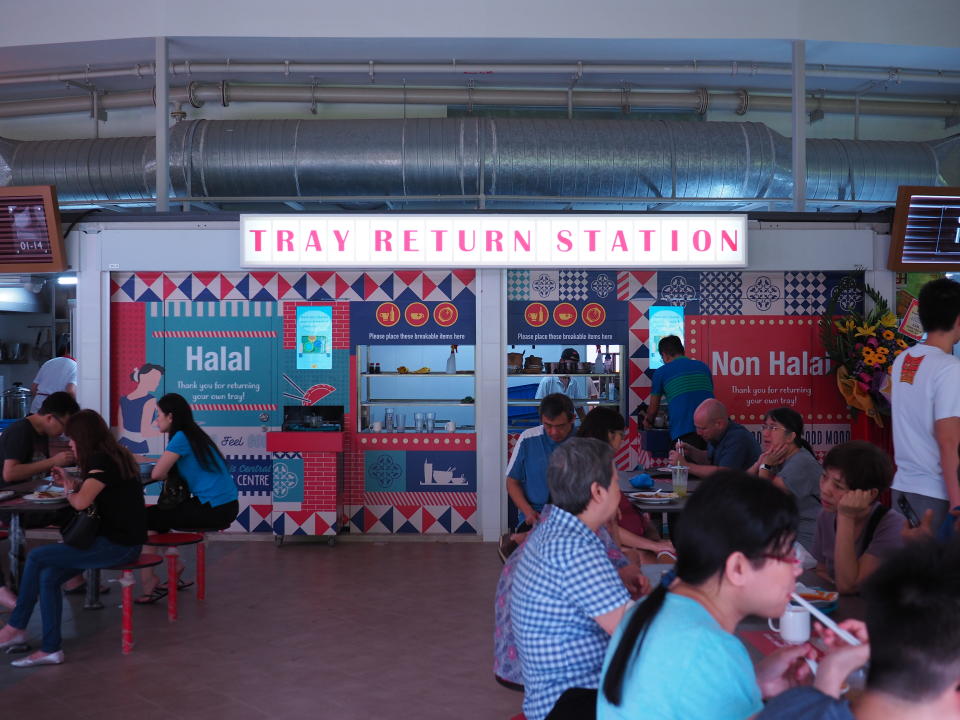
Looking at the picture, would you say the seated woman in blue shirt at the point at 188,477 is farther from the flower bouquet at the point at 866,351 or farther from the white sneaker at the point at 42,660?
the flower bouquet at the point at 866,351

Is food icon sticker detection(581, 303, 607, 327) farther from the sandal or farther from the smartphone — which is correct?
the smartphone

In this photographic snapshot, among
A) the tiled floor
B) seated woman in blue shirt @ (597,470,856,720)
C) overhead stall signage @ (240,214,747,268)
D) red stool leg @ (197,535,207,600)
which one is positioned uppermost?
overhead stall signage @ (240,214,747,268)

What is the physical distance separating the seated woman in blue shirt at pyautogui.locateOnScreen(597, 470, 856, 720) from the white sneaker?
3.97 metres

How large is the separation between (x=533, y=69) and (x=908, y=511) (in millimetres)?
6096

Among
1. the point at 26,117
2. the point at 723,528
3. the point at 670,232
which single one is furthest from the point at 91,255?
the point at 723,528

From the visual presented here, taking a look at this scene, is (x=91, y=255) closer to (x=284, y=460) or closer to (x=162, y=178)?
(x=162, y=178)

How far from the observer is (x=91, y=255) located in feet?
26.0

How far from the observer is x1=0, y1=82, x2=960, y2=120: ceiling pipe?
30.6 feet

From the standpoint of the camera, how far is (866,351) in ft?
25.1

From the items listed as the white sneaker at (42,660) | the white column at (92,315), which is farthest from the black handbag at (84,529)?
the white column at (92,315)

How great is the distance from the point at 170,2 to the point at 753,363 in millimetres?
Answer: 5936

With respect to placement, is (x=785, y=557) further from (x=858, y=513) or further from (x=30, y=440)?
(x=30, y=440)

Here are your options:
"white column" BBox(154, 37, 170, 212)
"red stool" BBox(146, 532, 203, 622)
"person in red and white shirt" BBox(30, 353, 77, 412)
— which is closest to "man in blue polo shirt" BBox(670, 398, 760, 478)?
"red stool" BBox(146, 532, 203, 622)

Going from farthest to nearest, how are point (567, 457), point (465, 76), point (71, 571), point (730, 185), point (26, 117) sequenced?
1. point (26, 117)
2. point (465, 76)
3. point (730, 185)
4. point (71, 571)
5. point (567, 457)
